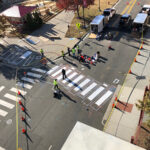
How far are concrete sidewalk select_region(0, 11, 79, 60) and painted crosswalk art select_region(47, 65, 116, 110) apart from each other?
6159mm

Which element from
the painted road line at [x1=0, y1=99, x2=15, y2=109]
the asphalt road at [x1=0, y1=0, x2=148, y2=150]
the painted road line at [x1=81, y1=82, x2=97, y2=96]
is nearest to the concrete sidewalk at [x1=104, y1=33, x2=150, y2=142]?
the asphalt road at [x1=0, y1=0, x2=148, y2=150]

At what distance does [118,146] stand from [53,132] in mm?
9185

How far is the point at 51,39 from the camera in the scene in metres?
36.7

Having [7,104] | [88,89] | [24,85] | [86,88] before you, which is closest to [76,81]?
[86,88]

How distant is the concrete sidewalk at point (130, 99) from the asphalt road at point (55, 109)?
1.14 m

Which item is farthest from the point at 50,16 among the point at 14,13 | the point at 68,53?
the point at 68,53

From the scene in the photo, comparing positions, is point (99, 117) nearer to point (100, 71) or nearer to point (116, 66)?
point (100, 71)

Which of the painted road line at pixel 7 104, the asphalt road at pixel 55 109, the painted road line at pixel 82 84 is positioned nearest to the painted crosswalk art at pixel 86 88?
the painted road line at pixel 82 84

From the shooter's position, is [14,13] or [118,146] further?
[14,13]

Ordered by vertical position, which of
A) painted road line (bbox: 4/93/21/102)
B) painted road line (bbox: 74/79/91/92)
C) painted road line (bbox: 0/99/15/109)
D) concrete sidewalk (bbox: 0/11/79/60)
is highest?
concrete sidewalk (bbox: 0/11/79/60)

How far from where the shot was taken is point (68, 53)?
103 ft

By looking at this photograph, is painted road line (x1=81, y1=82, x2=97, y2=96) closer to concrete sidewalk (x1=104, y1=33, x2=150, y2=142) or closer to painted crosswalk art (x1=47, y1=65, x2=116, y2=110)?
painted crosswalk art (x1=47, y1=65, x2=116, y2=110)

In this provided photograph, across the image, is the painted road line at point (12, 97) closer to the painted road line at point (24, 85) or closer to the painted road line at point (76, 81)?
the painted road line at point (24, 85)

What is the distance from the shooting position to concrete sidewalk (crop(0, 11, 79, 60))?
3326 centimetres
